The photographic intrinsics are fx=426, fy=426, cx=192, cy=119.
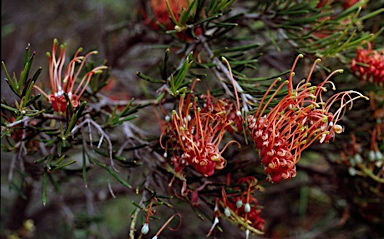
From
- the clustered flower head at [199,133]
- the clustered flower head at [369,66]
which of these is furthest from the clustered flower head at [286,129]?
the clustered flower head at [369,66]

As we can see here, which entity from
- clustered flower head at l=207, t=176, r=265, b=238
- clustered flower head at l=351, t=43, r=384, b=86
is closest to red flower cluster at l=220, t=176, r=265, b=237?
clustered flower head at l=207, t=176, r=265, b=238

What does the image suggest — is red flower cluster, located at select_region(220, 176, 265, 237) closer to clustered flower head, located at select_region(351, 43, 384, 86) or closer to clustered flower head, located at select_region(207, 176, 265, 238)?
clustered flower head, located at select_region(207, 176, 265, 238)

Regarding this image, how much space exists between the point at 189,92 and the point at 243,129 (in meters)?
0.09

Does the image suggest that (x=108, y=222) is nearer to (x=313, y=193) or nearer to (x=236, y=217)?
(x=313, y=193)

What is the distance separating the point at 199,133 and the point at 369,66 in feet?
1.07

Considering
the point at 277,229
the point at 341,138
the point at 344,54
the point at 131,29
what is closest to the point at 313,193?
the point at 277,229

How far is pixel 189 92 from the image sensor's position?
0.62m

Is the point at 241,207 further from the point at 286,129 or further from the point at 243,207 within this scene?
the point at 286,129

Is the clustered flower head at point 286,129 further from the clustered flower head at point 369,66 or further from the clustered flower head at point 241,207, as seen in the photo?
the clustered flower head at point 369,66

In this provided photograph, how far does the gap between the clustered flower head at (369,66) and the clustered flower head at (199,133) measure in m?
0.25

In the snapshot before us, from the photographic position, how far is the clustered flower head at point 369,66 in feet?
2.38

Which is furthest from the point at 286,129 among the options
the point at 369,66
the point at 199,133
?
the point at 369,66

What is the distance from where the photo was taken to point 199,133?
0.64 meters

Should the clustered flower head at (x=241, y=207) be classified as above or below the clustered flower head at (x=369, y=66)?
below
